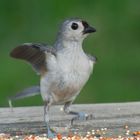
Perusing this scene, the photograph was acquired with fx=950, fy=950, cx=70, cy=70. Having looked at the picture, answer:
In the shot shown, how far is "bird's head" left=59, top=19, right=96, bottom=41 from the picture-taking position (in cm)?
689

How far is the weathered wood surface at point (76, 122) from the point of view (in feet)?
22.7

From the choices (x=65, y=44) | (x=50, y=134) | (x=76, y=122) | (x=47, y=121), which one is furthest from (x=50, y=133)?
(x=65, y=44)

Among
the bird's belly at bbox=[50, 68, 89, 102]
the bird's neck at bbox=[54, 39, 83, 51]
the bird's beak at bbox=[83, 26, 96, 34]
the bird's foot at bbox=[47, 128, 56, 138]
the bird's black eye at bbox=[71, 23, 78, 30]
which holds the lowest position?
the bird's foot at bbox=[47, 128, 56, 138]

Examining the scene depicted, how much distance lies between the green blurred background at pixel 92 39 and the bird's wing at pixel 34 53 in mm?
2676

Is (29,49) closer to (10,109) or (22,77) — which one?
(10,109)

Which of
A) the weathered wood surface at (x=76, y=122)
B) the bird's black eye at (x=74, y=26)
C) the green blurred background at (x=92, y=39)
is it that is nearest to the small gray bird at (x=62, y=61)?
the bird's black eye at (x=74, y=26)

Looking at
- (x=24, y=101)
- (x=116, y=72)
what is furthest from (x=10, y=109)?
(x=116, y=72)

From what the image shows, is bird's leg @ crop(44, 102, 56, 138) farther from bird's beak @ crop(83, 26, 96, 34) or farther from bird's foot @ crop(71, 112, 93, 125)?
bird's beak @ crop(83, 26, 96, 34)

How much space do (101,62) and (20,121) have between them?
337 centimetres

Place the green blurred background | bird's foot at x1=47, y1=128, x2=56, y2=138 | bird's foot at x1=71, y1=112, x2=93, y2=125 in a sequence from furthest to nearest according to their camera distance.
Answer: the green blurred background → bird's foot at x1=71, y1=112, x2=93, y2=125 → bird's foot at x1=47, y1=128, x2=56, y2=138

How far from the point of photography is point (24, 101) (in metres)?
9.68

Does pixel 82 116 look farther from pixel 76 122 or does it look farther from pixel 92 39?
pixel 92 39

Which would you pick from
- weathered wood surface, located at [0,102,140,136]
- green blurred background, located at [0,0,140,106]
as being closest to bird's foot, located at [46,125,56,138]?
weathered wood surface, located at [0,102,140,136]

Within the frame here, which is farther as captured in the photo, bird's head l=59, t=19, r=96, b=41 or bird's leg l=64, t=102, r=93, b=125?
bird's leg l=64, t=102, r=93, b=125
